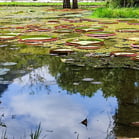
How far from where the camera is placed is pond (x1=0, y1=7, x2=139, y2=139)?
2.31 metres

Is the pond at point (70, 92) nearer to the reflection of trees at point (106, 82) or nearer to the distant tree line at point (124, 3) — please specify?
the reflection of trees at point (106, 82)

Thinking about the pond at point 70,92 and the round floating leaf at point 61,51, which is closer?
the pond at point 70,92

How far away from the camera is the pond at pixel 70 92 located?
231 centimetres

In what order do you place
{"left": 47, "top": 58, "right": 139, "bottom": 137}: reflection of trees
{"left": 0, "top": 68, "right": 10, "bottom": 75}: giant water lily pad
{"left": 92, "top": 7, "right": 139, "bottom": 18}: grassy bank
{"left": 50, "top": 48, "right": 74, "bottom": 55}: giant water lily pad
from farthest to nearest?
{"left": 92, "top": 7, "right": 139, "bottom": 18}: grassy bank → {"left": 50, "top": 48, "right": 74, "bottom": 55}: giant water lily pad → {"left": 0, "top": 68, "right": 10, "bottom": 75}: giant water lily pad → {"left": 47, "top": 58, "right": 139, "bottom": 137}: reflection of trees

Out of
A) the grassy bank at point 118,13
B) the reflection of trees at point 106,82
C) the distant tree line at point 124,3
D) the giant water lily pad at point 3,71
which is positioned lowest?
the grassy bank at point 118,13

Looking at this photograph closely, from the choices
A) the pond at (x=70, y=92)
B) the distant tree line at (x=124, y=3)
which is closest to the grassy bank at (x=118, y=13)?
the distant tree line at (x=124, y=3)

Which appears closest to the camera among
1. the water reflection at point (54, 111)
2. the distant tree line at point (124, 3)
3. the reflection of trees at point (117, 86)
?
the water reflection at point (54, 111)

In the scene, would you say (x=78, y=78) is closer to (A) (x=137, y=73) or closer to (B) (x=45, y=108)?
(A) (x=137, y=73)

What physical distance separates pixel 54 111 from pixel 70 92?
0.51 meters

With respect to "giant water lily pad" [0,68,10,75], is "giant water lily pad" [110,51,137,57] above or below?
below

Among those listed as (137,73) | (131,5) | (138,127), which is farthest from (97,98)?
(131,5)

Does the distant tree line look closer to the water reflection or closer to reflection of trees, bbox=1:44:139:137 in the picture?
reflection of trees, bbox=1:44:139:137

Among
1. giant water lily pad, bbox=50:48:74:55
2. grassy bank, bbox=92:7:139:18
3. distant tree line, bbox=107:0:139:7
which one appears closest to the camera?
giant water lily pad, bbox=50:48:74:55

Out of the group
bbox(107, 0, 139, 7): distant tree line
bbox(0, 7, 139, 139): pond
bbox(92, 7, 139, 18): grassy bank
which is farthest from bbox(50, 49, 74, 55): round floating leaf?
bbox(107, 0, 139, 7): distant tree line
